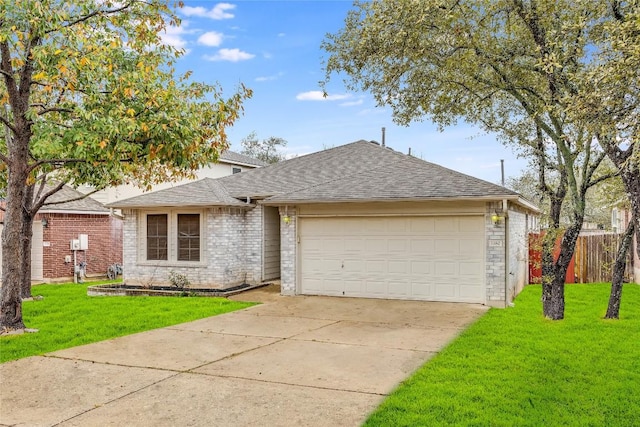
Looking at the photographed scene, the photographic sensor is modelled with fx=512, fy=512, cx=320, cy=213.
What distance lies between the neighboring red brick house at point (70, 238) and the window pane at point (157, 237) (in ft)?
16.0

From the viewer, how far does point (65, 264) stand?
1905 centimetres

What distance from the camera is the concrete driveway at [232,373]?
16.7 ft

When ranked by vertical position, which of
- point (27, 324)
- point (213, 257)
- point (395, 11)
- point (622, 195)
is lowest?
point (27, 324)

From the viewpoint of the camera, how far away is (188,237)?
15.0 metres

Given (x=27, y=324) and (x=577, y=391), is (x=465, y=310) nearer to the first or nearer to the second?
(x=577, y=391)

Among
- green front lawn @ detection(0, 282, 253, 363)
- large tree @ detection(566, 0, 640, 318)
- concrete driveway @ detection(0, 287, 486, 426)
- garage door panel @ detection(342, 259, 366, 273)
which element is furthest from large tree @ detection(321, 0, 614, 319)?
green front lawn @ detection(0, 282, 253, 363)

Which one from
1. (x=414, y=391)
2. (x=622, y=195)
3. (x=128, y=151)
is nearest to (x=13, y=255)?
(x=128, y=151)

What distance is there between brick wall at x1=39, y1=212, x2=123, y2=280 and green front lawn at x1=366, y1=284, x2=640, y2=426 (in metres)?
15.6

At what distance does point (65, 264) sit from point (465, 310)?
14908mm

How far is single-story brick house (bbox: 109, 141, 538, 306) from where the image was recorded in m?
11.9

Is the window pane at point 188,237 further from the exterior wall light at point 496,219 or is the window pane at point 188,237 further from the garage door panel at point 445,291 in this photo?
the exterior wall light at point 496,219

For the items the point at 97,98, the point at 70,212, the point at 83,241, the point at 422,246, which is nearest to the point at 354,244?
the point at 422,246

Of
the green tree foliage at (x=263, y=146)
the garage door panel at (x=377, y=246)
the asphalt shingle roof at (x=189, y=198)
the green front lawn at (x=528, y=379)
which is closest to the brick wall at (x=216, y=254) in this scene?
the asphalt shingle roof at (x=189, y=198)

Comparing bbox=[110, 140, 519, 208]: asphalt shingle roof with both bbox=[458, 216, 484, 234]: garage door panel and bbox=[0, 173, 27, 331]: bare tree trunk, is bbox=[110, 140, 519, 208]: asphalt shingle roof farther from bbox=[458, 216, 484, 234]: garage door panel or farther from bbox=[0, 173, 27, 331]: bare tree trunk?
bbox=[0, 173, 27, 331]: bare tree trunk
